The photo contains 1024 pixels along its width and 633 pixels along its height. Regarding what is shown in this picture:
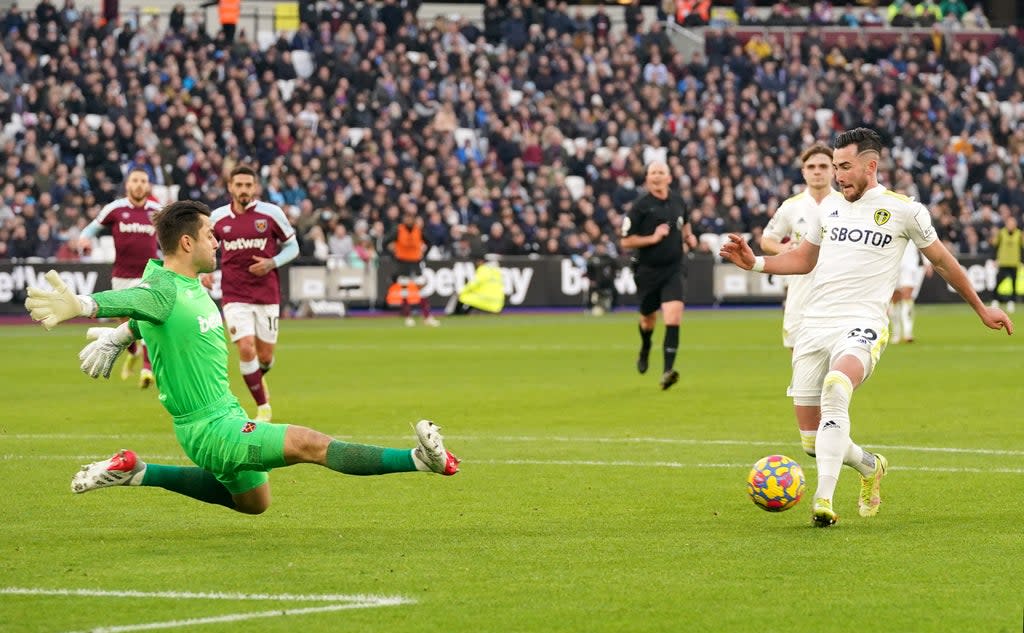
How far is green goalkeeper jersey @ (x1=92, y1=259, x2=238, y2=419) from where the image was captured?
8.98 m

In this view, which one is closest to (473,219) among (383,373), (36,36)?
(36,36)

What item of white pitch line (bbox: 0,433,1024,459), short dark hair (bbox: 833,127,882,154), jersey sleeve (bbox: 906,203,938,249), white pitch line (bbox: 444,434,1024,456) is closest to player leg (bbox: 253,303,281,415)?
white pitch line (bbox: 0,433,1024,459)

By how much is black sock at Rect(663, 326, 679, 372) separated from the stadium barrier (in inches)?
600

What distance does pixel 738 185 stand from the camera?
4441 centimetres

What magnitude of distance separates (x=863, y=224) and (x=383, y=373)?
12575mm

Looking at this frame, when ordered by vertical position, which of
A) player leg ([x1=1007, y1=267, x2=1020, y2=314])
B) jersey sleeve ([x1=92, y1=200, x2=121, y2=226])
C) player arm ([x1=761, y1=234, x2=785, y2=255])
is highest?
player arm ([x1=761, y1=234, x2=785, y2=255])

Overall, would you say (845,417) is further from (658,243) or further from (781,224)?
(658,243)

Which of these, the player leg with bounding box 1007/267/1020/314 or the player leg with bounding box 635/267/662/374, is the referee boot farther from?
the player leg with bounding box 1007/267/1020/314

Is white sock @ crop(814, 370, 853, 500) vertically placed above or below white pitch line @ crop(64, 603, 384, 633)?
above

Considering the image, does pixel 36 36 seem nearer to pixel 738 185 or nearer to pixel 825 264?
pixel 738 185

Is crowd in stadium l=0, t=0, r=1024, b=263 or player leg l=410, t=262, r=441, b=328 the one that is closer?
player leg l=410, t=262, r=441, b=328

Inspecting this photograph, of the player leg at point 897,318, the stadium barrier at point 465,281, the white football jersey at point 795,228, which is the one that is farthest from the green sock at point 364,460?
the stadium barrier at point 465,281

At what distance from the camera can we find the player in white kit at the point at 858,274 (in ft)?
33.8

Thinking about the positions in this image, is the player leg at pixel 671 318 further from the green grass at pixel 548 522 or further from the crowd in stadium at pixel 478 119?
the crowd in stadium at pixel 478 119
